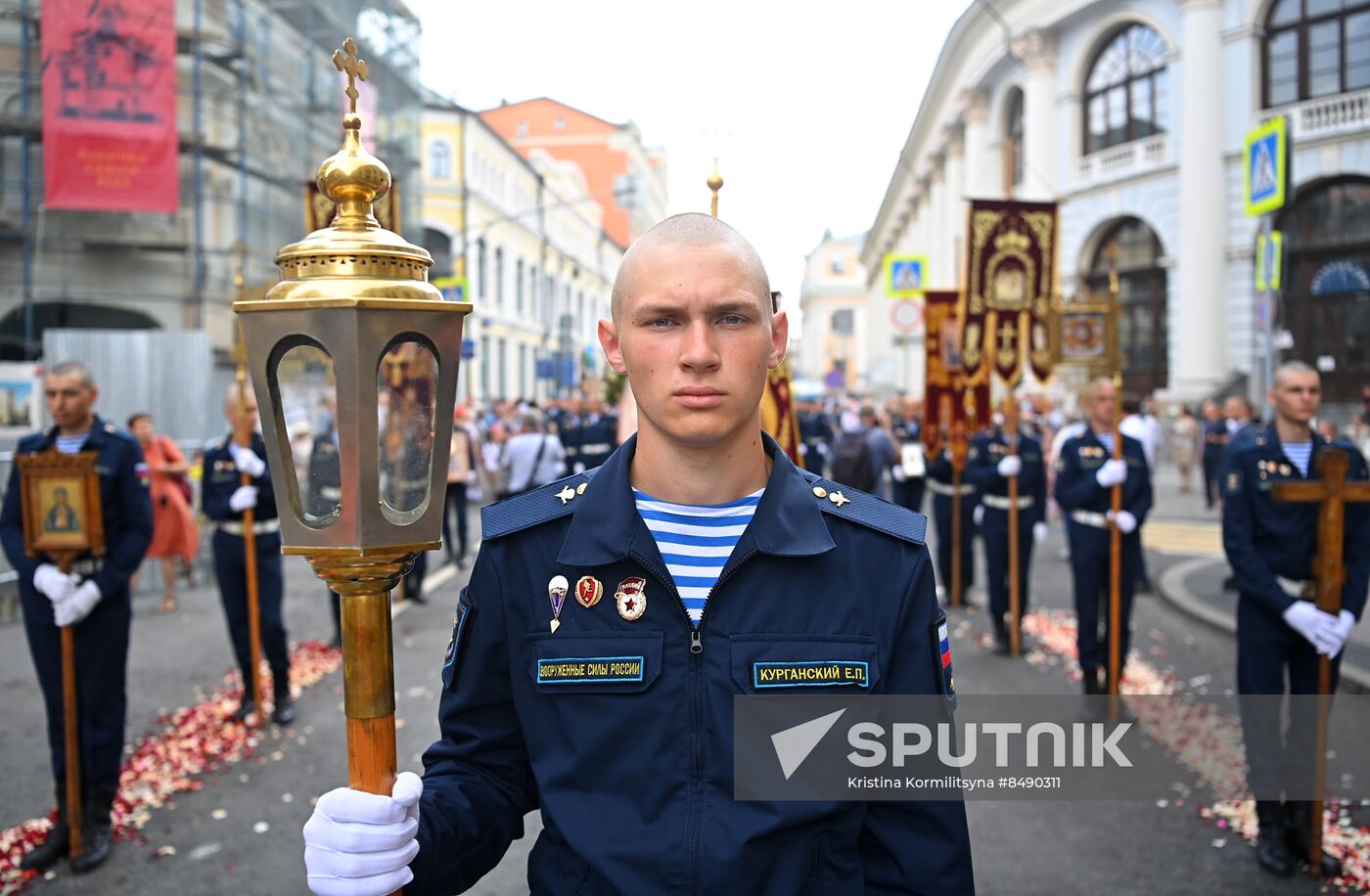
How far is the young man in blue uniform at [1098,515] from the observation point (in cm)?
709

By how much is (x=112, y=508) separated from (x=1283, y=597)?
5750 mm

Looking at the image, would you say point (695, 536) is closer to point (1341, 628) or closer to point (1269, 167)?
point (1341, 628)

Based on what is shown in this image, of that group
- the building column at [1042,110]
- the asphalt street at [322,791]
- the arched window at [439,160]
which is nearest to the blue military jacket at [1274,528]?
the asphalt street at [322,791]

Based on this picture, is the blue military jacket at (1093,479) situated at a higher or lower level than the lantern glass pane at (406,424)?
lower

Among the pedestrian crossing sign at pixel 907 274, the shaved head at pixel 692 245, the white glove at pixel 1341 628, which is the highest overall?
the pedestrian crossing sign at pixel 907 274

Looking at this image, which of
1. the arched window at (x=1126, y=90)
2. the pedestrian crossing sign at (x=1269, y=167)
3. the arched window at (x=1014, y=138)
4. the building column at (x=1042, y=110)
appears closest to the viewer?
the pedestrian crossing sign at (x=1269, y=167)

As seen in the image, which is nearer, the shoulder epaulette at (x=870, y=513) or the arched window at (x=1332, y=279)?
the shoulder epaulette at (x=870, y=513)

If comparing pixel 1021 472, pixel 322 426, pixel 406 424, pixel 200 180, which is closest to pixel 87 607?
pixel 322 426

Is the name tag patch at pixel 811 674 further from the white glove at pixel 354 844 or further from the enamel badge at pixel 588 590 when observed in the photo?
the white glove at pixel 354 844

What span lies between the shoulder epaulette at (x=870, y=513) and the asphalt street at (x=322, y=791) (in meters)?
2.94

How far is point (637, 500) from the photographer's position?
219cm

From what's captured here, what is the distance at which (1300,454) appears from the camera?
511cm

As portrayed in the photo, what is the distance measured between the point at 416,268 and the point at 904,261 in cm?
2571

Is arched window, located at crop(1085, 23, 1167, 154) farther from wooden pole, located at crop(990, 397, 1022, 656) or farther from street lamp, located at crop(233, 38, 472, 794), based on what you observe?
street lamp, located at crop(233, 38, 472, 794)
